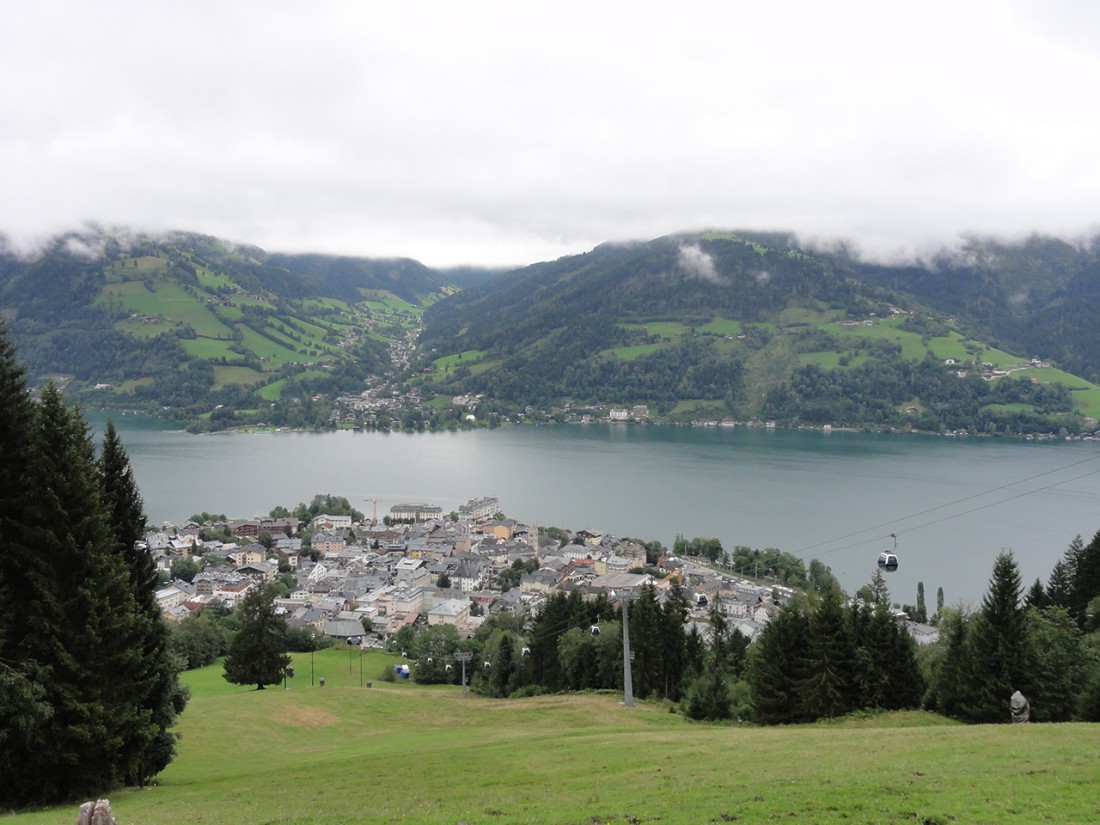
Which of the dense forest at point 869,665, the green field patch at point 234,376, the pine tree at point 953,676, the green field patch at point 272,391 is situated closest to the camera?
the dense forest at point 869,665

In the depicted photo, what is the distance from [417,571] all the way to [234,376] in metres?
115

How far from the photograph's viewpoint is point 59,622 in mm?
10547

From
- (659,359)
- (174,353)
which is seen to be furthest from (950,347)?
(174,353)

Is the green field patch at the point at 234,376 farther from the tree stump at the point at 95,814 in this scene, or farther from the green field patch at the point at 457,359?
the tree stump at the point at 95,814

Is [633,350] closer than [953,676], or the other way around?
[953,676]

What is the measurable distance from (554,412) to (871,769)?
14612 cm

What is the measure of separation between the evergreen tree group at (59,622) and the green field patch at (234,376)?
156892 millimetres

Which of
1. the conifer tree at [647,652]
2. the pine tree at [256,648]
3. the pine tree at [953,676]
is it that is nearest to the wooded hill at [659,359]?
the pine tree at [256,648]

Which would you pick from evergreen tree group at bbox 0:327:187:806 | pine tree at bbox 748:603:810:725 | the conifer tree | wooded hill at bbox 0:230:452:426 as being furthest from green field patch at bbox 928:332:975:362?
evergreen tree group at bbox 0:327:187:806

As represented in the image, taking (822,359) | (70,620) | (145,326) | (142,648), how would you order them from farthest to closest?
(145,326), (822,359), (142,648), (70,620)

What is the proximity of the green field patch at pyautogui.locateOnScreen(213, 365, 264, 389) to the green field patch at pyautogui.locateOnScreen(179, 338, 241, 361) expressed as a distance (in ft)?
14.6

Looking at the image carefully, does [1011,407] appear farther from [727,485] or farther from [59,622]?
[59,622]

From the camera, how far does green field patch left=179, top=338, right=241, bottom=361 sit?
169000mm

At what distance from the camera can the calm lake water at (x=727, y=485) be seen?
59.4 m
